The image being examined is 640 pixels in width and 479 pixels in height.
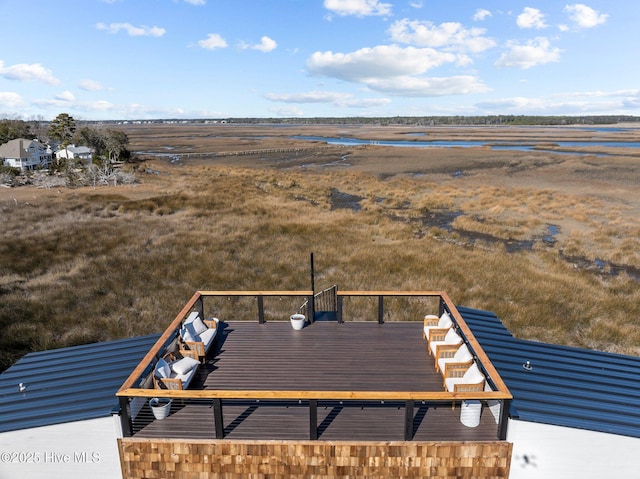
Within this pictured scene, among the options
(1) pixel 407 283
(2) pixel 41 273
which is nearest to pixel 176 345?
(1) pixel 407 283

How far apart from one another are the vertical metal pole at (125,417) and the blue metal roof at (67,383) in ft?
0.81

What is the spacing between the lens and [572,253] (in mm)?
19594

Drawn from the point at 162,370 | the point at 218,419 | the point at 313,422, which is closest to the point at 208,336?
the point at 162,370

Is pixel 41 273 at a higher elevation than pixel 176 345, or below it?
below

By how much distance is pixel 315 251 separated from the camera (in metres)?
18.9

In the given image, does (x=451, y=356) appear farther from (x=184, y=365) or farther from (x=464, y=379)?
(x=184, y=365)

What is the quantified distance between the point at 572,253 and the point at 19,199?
37842 millimetres

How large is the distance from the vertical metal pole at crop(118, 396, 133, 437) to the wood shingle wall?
0.31 feet

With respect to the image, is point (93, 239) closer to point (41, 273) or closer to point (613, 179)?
point (41, 273)

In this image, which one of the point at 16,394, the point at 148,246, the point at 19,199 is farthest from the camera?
the point at 19,199

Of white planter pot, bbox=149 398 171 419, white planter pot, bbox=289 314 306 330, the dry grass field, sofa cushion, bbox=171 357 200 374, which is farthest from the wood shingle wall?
the dry grass field

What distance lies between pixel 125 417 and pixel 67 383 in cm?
199

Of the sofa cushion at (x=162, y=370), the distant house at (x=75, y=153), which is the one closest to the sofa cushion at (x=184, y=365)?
the sofa cushion at (x=162, y=370)

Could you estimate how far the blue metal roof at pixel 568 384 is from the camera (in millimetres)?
5383
